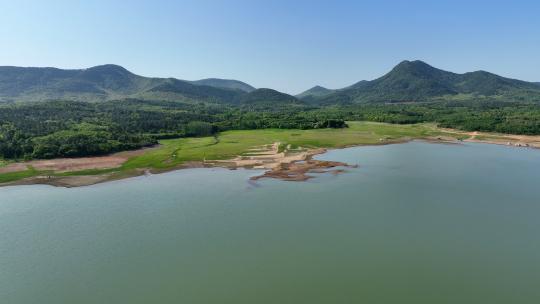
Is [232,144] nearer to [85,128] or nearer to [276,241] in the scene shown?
[85,128]

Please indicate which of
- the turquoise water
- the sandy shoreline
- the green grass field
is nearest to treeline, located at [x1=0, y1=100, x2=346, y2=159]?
the sandy shoreline

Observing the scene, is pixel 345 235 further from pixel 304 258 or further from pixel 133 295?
pixel 133 295

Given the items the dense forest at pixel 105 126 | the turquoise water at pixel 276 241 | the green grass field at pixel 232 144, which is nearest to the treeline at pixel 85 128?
the dense forest at pixel 105 126

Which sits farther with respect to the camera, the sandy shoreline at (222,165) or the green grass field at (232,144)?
the green grass field at (232,144)

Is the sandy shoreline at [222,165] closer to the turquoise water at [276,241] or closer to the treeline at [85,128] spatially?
the turquoise water at [276,241]

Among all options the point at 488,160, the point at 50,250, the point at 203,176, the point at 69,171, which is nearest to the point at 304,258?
the point at 50,250
